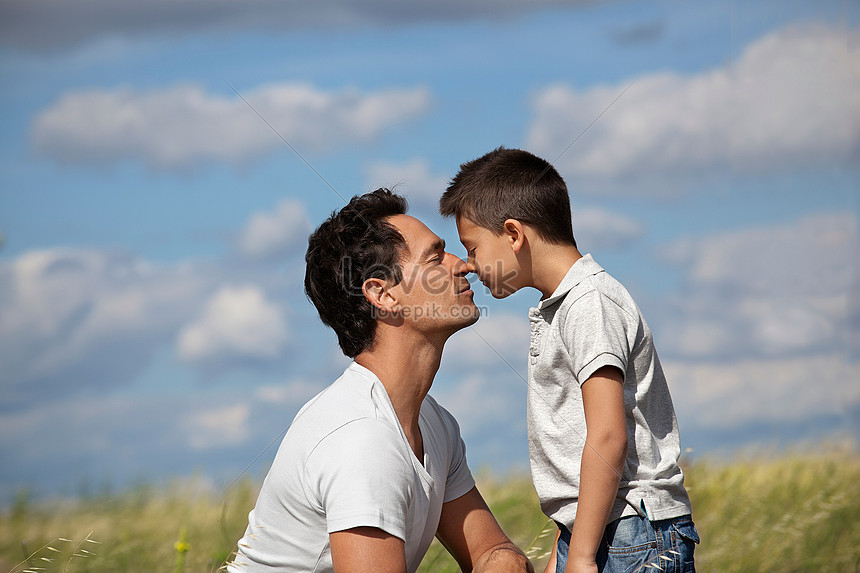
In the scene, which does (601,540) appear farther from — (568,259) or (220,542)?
(220,542)

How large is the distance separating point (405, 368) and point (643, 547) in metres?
1.14

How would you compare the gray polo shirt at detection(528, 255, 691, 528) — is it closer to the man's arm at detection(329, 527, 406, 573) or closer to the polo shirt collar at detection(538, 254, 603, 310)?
the polo shirt collar at detection(538, 254, 603, 310)

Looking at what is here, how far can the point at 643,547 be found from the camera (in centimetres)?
294

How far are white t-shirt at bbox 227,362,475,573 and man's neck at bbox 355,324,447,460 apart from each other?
0.25ft

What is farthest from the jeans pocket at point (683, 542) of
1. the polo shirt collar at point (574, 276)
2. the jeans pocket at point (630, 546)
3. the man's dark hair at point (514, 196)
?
the man's dark hair at point (514, 196)

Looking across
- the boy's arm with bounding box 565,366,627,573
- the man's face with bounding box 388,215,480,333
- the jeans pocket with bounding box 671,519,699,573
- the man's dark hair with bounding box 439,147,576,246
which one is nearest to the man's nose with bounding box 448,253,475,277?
the man's face with bounding box 388,215,480,333

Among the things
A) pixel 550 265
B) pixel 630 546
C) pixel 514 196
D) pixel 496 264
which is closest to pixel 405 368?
pixel 496 264

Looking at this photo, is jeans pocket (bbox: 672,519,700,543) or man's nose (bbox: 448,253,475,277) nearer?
jeans pocket (bbox: 672,519,700,543)

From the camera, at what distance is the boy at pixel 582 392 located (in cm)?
282

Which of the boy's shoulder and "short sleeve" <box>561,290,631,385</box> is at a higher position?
the boy's shoulder

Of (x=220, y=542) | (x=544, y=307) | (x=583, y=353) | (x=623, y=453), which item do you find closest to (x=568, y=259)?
(x=544, y=307)

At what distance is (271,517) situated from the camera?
2922 millimetres

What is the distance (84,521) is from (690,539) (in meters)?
4.20

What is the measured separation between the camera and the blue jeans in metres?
2.93
